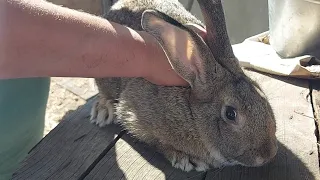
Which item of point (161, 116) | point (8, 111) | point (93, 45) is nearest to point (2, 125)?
point (8, 111)

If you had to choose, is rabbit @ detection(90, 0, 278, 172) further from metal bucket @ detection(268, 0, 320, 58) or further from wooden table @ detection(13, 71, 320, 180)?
metal bucket @ detection(268, 0, 320, 58)

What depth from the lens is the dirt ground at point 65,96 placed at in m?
4.48

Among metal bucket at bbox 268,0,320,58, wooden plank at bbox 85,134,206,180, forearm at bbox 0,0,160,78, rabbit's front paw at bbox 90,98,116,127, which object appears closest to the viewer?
forearm at bbox 0,0,160,78

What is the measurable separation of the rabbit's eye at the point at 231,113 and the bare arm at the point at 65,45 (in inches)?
12.6

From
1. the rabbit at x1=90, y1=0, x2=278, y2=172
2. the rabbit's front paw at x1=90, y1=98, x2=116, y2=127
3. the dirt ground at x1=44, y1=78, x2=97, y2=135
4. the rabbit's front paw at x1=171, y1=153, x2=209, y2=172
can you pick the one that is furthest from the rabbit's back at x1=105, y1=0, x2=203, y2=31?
the dirt ground at x1=44, y1=78, x2=97, y2=135

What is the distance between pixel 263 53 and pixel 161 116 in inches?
29.4

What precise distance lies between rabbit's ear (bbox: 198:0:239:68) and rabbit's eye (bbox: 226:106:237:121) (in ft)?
0.61

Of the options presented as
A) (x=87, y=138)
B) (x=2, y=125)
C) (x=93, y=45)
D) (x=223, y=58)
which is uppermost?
(x=93, y=45)

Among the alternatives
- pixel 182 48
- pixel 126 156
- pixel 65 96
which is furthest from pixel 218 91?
pixel 65 96

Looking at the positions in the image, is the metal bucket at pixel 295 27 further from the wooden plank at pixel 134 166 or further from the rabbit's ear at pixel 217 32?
the wooden plank at pixel 134 166

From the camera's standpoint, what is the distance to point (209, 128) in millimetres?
2391

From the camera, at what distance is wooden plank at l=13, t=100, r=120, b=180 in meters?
2.13

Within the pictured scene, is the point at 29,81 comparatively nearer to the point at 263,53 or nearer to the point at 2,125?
the point at 2,125

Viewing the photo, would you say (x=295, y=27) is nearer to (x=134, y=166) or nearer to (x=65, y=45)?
(x=134, y=166)
